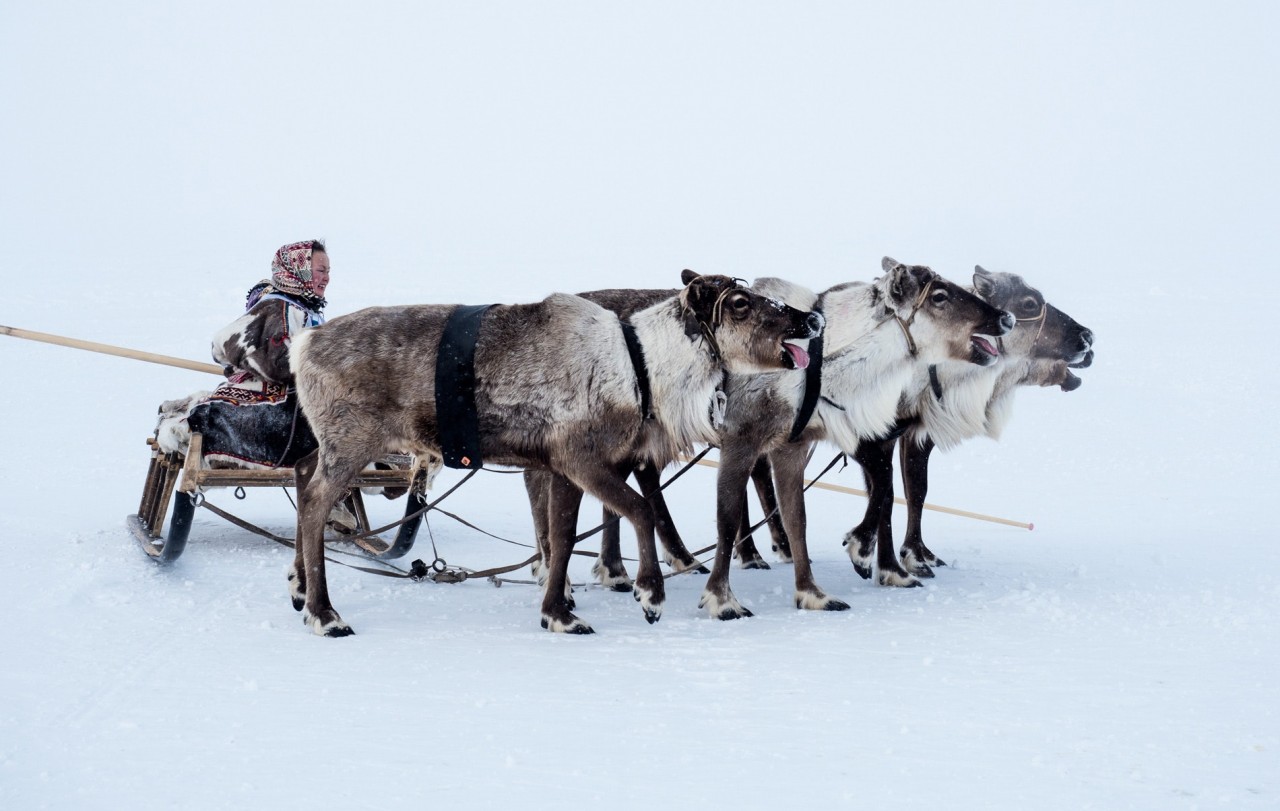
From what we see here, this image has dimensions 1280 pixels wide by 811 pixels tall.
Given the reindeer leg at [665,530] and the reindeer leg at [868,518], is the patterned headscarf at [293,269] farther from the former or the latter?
the reindeer leg at [868,518]

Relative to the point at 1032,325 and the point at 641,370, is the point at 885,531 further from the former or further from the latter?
the point at 641,370

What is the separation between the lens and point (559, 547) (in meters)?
5.86

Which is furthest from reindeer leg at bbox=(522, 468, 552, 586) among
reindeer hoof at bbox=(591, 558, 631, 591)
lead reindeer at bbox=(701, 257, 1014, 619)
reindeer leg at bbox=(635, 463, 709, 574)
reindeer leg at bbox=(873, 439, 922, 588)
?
reindeer leg at bbox=(873, 439, 922, 588)

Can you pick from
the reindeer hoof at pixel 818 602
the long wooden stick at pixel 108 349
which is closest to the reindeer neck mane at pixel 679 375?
the reindeer hoof at pixel 818 602

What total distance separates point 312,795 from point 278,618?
2.67 metres

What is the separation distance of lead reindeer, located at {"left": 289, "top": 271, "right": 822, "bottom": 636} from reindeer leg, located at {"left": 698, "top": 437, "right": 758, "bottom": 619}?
271mm

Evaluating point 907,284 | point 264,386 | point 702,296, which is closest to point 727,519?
point 702,296

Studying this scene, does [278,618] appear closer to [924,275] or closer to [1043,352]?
[924,275]

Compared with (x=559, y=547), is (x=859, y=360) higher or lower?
higher

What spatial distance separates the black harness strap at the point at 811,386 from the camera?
6293 millimetres

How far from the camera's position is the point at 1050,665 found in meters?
4.93

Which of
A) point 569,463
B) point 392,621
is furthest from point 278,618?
point 569,463

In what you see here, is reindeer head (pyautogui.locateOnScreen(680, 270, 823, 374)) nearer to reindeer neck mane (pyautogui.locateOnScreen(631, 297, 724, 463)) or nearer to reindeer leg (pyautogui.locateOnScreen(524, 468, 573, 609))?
reindeer neck mane (pyautogui.locateOnScreen(631, 297, 724, 463))

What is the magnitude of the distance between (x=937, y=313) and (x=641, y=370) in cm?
184
